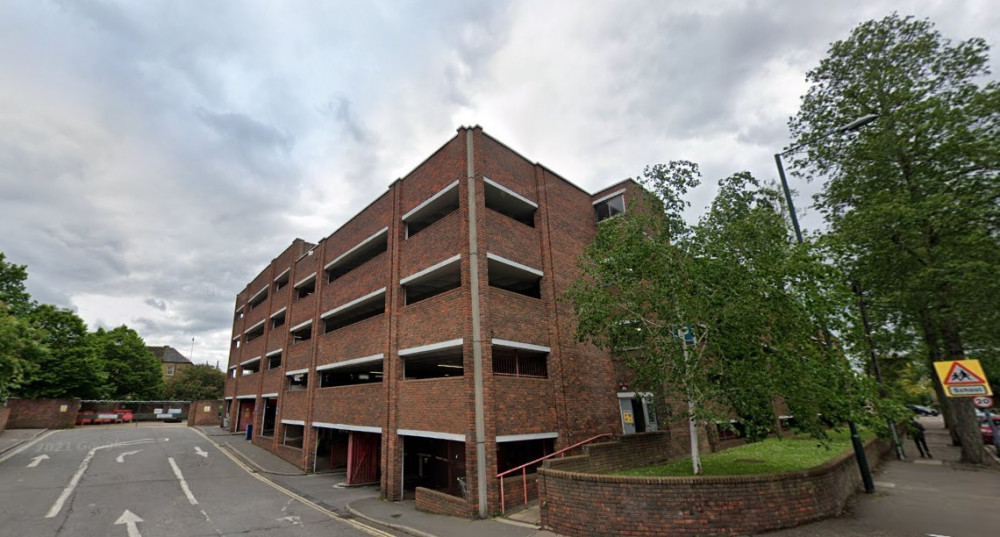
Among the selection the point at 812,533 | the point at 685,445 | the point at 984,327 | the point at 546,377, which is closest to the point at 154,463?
the point at 546,377

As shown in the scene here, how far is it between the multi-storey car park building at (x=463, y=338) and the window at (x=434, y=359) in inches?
4.0

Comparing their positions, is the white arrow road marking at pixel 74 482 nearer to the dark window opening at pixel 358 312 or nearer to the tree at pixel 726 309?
the dark window opening at pixel 358 312

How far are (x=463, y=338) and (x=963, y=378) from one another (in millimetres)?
12066

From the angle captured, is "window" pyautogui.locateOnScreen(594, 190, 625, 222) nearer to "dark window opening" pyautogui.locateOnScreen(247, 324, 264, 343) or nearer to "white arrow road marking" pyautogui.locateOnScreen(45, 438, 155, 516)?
"white arrow road marking" pyautogui.locateOnScreen(45, 438, 155, 516)

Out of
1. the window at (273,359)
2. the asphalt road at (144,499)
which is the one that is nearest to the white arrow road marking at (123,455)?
the asphalt road at (144,499)

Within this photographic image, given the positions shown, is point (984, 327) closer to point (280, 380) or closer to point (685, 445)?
point (685, 445)

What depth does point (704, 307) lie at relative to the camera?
9.52 metres

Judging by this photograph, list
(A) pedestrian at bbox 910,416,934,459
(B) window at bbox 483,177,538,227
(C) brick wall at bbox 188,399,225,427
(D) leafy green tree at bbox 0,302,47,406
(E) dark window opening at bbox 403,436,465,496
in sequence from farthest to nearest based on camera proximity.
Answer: (C) brick wall at bbox 188,399,225,427
(A) pedestrian at bbox 910,416,934,459
(D) leafy green tree at bbox 0,302,47,406
(E) dark window opening at bbox 403,436,465,496
(B) window at bbox 483,177,538,227

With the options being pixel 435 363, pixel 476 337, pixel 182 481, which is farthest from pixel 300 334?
pixel 476 337

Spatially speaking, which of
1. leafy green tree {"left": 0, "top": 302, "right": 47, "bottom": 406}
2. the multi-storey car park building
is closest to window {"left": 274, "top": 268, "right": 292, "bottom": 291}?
the multi-storey car park building

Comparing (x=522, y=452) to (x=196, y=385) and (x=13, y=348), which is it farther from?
(x=196, y=385)

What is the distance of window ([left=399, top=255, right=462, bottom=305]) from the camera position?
14.2 meters

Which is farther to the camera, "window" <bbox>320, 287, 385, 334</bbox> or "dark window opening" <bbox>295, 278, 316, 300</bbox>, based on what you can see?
"dark window opening" <bbox>295, 278, 316, 300</bbox>

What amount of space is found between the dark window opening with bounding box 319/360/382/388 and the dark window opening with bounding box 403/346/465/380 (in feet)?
5.93
